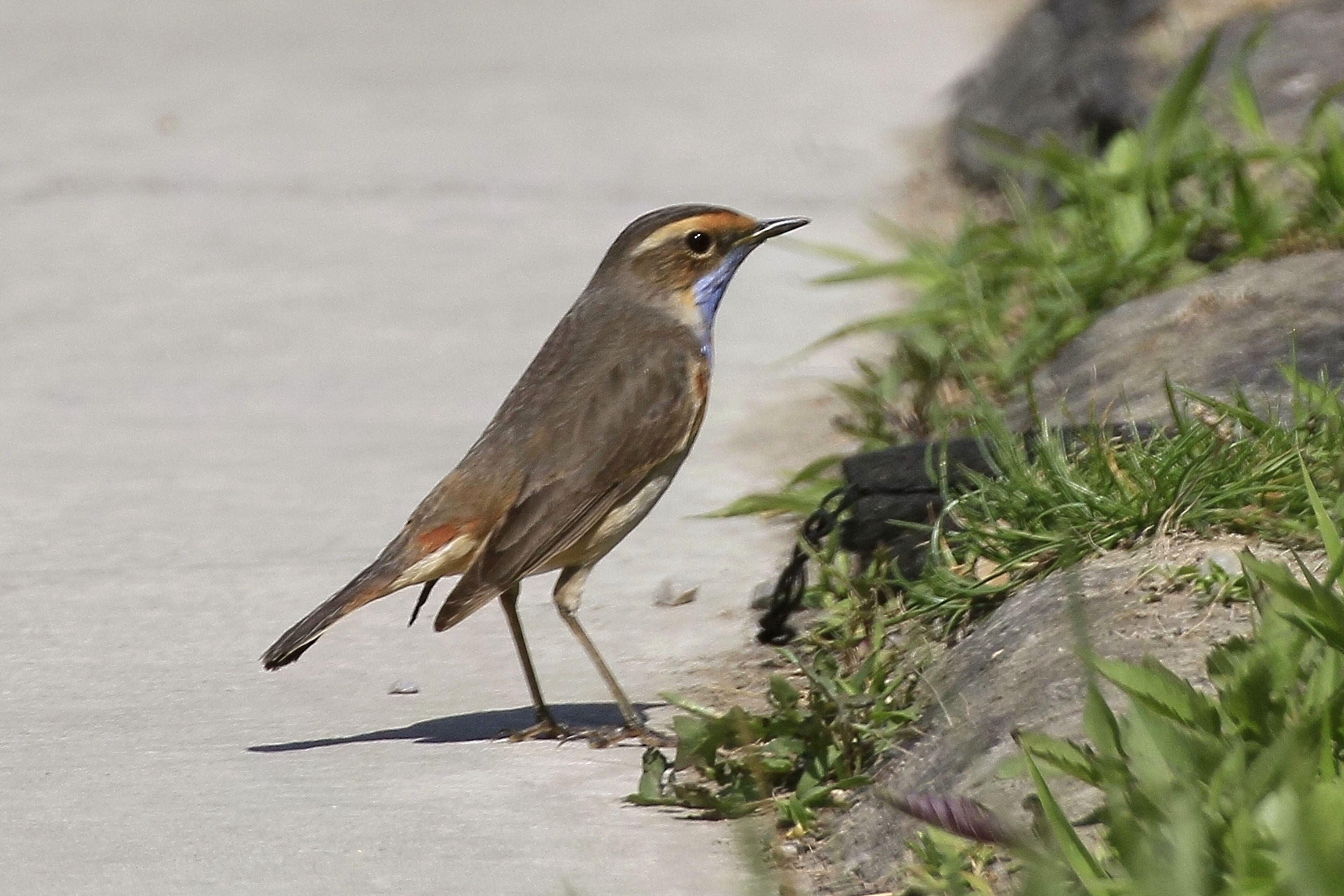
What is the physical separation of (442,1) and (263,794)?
40.1ft

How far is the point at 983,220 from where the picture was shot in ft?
35.2

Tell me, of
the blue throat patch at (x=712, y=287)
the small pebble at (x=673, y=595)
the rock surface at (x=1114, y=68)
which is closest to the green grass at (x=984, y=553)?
the small pebble at (x=673, y=595)

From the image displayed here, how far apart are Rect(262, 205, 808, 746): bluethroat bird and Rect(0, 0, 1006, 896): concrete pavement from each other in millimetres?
381

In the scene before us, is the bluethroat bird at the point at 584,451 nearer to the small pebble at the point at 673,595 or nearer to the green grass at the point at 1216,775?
the small pebble at the point at 673,595

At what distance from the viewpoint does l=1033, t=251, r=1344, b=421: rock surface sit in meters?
6.42

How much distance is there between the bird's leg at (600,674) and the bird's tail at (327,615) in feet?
1.94

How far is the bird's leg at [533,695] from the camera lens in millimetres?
5773

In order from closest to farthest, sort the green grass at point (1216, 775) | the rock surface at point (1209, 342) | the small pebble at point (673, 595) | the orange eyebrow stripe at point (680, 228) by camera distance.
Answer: the green grass at point (1216, 775) < the rock surface at point (1209, 342) < the orange eyebrow stripe at point (680, 228) < the small pebble at point (673, 595)

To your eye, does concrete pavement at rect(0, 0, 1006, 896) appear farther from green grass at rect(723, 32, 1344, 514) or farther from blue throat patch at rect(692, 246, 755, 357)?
blue throat patch at rect(692, 246, 755, 357)

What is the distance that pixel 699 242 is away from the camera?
680cm

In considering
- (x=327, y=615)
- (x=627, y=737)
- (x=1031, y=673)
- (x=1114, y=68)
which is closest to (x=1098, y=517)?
(x=1031, y=673)

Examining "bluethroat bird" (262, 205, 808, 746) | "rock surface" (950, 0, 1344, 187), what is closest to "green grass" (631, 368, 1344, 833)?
"bluethroat bird" (262, 205, 808, 746)

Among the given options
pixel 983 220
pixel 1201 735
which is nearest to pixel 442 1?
pixel 983 220

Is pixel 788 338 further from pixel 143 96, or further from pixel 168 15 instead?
pixel 168 15
